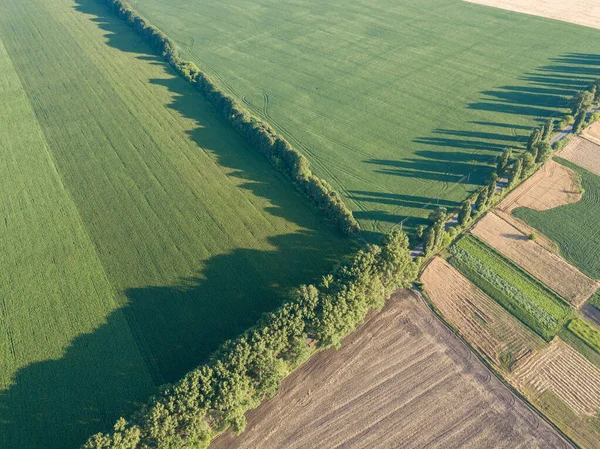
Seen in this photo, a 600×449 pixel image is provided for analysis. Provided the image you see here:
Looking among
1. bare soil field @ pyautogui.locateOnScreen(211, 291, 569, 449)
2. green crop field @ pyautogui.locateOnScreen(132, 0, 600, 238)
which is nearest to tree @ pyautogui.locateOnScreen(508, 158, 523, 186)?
green crop field @ pyautogui.locateOnScreen(132, 0, 600, 238)

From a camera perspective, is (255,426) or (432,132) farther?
(432,132)

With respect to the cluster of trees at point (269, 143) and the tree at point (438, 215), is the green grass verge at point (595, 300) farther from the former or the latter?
the cluster of trees at point (269, 143)

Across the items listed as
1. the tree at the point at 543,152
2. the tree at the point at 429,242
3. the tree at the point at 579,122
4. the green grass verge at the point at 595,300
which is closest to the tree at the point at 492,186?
the tree at the point at 543,152

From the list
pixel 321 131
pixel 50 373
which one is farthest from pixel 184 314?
pixel 321 131

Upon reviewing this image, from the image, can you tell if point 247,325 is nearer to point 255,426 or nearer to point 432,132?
point 255,426

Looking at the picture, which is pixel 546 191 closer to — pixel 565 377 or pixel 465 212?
pixel 465 212

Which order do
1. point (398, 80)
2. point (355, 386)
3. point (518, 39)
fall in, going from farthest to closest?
1. point (518, 39)
2. point (398, 80)
3. point (355, 386)

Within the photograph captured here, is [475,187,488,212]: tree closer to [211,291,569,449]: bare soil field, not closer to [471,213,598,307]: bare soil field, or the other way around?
[471,213,598,307]: bare soil field
